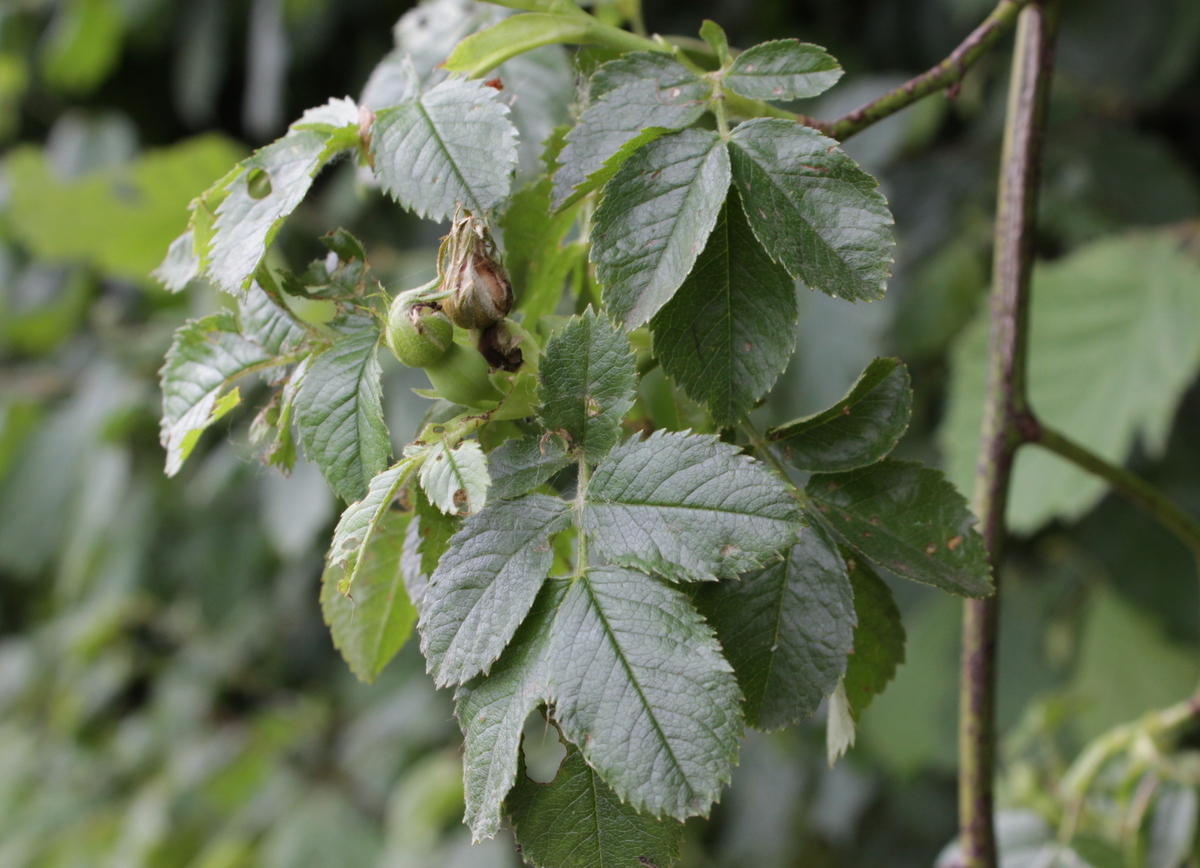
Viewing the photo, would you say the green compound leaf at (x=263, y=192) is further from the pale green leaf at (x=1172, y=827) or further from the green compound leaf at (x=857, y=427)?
the pale green leaf at (x=1172, y=827)

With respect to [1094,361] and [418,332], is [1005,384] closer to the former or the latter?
[418,332]

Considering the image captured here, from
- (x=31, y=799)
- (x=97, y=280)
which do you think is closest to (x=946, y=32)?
(x=97, y=280)

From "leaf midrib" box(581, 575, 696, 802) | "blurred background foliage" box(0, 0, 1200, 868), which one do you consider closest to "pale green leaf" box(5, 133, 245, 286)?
"blurred background foliage" box(0, 0, 1200, 868)

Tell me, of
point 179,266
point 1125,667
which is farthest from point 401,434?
point 1125,667

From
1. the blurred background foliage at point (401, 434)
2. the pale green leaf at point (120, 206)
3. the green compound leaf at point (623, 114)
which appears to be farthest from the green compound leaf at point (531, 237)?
the pale green leaf at point (120, 206)

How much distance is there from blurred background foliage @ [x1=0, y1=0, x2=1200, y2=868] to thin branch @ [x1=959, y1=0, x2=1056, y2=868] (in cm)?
47

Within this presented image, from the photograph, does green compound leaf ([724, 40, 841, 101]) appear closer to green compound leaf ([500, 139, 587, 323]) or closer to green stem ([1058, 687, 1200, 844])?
green compound leaf ([500, 139, 587, 323])

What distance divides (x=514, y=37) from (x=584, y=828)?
0.32m

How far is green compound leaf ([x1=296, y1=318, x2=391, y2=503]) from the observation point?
35cm

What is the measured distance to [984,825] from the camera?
1.66 feet

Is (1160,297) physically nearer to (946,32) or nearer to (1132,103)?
(1132,103)

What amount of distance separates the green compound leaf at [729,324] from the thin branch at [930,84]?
0.23 ft

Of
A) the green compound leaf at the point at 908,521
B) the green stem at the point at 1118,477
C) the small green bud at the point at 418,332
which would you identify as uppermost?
the small green bud at the point at 418,332

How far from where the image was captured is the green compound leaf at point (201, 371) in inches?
15.4
